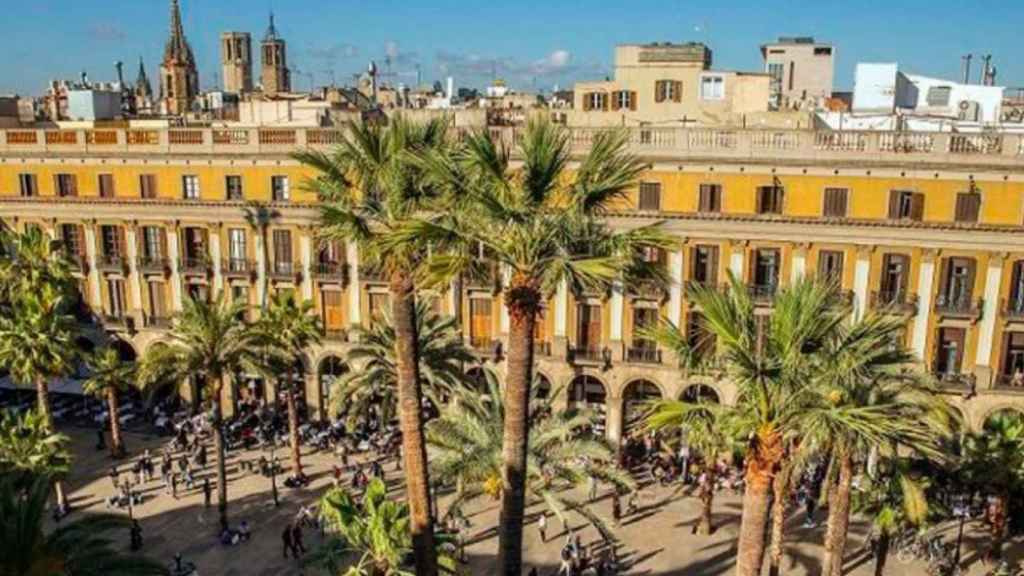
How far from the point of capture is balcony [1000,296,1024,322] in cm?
3950

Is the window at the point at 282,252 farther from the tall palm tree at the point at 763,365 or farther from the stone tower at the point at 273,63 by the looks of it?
the stone tower at the point at 273,63

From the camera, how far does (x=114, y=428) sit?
1716 inches

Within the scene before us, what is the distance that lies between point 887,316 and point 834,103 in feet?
148

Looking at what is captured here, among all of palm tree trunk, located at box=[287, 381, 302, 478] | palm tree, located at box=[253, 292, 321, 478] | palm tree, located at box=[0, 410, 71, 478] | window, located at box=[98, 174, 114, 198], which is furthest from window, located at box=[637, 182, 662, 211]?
window, located at box=[98, 174, 114, 198]

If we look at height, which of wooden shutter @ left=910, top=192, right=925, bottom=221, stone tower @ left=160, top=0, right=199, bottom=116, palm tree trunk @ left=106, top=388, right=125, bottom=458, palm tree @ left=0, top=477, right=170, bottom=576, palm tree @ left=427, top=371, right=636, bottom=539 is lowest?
palm tree trunk @ left=106, top=388, right=125, bottom=458

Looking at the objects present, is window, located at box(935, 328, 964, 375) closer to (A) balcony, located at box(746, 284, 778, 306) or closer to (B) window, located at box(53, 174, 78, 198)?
(A) balcony, located at box(746, 284, 778, 306)

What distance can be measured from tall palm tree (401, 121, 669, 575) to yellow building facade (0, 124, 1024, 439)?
657 inches

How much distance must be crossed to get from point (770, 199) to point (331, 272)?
2229 centimetres

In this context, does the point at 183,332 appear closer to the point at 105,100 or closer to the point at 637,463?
the point at 637,463

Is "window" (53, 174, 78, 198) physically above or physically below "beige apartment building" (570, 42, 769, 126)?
below

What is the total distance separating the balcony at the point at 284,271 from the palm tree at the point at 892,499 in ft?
99.7

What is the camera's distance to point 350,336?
160 ft

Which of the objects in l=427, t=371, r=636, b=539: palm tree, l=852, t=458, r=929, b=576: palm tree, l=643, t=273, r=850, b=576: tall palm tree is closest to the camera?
l=643, t=273, r=850, b=576: tall palm tree

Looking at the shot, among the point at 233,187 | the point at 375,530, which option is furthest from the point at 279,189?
the point at 375,530
